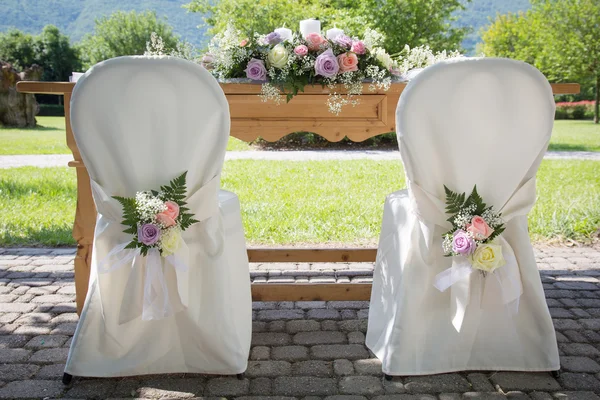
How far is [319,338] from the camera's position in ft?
8.87

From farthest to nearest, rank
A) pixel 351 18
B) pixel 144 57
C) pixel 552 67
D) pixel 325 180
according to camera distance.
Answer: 1. pixel 552 67
2. pixel 351 18
3. pixel 325 180
4. pixel 144 57

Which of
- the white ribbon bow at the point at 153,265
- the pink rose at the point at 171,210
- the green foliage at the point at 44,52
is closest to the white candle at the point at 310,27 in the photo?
the white ribbon bow at the point at 153,265

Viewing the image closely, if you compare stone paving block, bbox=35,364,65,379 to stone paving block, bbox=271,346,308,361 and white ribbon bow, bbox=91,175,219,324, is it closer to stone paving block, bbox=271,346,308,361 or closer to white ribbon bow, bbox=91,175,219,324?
white ribbon bow, bbox=91,175,219,324

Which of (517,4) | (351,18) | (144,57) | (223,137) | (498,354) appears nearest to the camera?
(144,57)

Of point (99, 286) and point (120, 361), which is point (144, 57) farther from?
point (120, 361)

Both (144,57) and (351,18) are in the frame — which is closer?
(144,57)

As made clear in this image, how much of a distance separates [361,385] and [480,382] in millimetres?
483

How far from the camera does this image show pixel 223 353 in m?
2.28

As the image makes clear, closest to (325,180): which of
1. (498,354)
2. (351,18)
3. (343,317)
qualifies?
(343,317)

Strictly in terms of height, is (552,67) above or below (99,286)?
above

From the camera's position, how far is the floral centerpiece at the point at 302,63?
8.72ft

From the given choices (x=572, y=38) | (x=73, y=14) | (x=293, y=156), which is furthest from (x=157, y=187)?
(x=73, y=14)

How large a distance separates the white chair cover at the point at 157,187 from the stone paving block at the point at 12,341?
0.53 m

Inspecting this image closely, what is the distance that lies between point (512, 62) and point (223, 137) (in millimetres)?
1110
